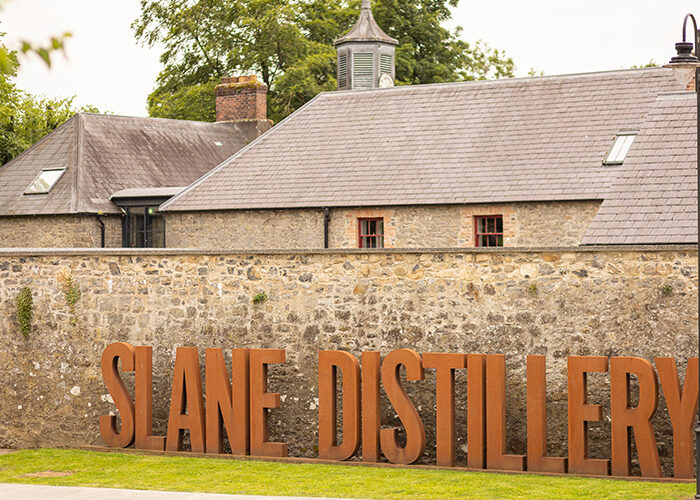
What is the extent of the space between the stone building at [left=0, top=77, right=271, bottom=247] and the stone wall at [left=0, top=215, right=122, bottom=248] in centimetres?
3

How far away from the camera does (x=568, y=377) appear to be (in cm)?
1396

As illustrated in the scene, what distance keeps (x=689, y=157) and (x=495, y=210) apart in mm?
6179

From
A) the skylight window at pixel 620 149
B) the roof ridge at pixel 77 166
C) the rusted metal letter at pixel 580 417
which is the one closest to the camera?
the rusted metal letter at pixel 580 417

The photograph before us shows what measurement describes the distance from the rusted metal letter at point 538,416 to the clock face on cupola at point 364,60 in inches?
827

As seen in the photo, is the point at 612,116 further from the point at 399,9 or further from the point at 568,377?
the point at 399,9

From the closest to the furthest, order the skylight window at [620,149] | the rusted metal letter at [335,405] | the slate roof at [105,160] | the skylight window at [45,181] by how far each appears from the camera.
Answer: the rusted metal letter at [335,405], the skylight window at [620,149], the slate roof at [105,160], the skylight window at [45,181]

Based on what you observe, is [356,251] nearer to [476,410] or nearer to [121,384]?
[476,410]

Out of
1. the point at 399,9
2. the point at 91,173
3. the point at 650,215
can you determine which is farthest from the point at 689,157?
the point at 399,9

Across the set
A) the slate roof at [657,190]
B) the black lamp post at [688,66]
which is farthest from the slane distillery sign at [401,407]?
the slate roof at [657,190]

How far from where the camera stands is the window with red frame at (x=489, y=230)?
25.1m

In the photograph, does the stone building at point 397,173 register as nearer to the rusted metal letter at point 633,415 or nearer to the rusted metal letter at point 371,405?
the rusted metal letter at point 633,415

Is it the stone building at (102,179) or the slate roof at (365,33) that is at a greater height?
the slate roof at (365,33)

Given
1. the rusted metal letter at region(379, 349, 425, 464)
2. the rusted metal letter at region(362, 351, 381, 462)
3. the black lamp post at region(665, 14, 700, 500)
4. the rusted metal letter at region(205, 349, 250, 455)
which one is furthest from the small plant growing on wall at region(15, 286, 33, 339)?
the black lamp post at region(665, 14, 700, 500)

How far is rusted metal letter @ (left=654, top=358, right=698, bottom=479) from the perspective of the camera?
1345cm
